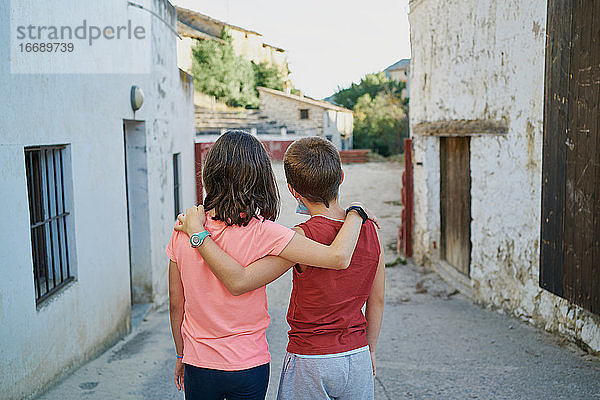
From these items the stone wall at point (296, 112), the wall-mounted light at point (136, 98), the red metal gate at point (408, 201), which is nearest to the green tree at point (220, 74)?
the stone wall at point (296, 112)

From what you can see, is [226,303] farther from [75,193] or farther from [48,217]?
[75,193]

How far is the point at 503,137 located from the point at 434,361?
2.25 metres

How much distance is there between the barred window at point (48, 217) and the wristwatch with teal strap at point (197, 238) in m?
2.10

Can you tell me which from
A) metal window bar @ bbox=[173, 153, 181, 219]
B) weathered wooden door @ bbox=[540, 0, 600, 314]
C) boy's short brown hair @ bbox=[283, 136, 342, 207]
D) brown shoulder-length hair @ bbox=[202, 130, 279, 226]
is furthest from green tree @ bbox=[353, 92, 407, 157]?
brown shoulder-length hair @ bbox=[202, 130, 279, 226]

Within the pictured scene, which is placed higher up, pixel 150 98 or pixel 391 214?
pixel 150 98

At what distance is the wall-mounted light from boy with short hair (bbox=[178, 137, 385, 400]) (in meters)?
3.72

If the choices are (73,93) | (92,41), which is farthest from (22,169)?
(92,41)

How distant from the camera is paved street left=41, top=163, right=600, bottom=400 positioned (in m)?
3.50

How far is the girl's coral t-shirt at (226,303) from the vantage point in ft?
6.19

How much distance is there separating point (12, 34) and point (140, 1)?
9.37 ft

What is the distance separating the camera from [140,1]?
19.0 ft

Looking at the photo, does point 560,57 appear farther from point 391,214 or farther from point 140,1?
point 391,214

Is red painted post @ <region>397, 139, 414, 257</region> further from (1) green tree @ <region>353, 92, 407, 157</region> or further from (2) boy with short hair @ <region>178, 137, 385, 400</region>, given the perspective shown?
(1) green tree @ <region>353, 92, 407, 157</region>

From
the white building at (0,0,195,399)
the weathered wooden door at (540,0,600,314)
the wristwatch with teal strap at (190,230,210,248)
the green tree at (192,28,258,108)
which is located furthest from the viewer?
the green tree at (192,28,258,108)
